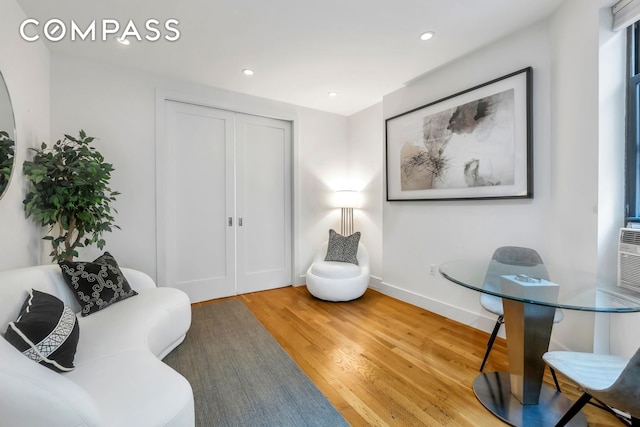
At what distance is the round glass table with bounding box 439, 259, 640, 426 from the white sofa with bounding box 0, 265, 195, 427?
156 cm

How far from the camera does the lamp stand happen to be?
4109 mm

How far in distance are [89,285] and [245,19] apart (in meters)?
2.28

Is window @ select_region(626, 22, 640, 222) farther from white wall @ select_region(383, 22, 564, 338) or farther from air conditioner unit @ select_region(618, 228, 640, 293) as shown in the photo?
white wall @ select_region(383, 22, 564, 338)

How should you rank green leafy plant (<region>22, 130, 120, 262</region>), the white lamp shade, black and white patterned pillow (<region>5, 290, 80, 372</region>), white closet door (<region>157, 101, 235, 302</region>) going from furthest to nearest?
the white lamp shade < white closet door (<region>157, 101, 235, 302</region>) < green leafy plant (<region>22, 130, 120, 262</region>) < black and white patterned pillow (<region>5, 290, 80, 372</region>)

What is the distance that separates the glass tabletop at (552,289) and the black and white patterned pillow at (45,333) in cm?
200

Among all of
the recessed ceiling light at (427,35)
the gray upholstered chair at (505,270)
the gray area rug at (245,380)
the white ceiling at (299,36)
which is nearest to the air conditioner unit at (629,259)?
the gray upholstered chair at (505,270)

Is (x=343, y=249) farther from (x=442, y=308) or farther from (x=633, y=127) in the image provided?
(x=633, y=127)

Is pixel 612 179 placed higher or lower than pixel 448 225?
higher

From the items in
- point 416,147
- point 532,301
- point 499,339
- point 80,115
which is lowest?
point 499,339

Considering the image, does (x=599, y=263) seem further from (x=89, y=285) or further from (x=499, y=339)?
(x=89, y=285)

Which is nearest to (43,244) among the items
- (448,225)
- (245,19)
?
(245,19)

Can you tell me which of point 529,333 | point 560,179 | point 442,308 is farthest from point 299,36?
point 442,308

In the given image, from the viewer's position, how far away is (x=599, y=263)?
5.58ft

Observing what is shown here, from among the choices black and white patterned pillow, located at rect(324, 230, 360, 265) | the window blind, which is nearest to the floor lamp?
black and white patterned pillow, located at rect(324, 230, 360, 265)
